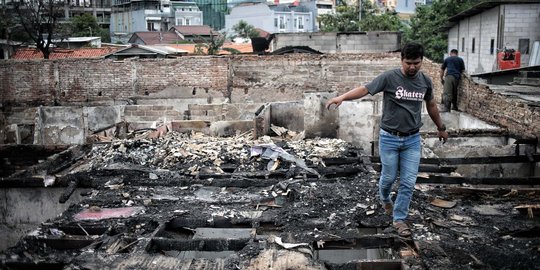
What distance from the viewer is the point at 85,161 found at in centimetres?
853

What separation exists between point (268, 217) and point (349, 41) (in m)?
18.3

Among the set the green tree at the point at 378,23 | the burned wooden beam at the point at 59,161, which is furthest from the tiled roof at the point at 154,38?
the burned wooden beam at the point at 59,161

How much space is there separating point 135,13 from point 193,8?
9.72m

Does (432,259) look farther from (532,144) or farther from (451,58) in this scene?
(451,58)

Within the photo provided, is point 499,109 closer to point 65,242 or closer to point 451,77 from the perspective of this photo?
point 451,77

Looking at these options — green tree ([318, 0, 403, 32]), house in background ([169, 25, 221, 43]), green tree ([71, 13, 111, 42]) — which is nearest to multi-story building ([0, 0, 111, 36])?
green tree ([71, 13, 111, 42])

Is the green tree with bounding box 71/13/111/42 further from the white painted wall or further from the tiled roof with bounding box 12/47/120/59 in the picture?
the white painted wall

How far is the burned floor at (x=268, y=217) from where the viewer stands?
4.18 m

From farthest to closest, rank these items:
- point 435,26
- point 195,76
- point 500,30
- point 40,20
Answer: point 435,26 < point 40,20 < point 500,30 < point 195,76

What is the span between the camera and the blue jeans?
465cm

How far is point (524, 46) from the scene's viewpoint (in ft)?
63.5

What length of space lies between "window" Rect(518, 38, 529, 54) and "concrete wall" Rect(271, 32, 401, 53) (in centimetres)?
494

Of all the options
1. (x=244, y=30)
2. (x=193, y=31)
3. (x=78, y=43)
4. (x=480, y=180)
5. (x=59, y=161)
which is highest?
(x=244, y=30)

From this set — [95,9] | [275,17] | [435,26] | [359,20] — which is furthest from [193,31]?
[435,26]
